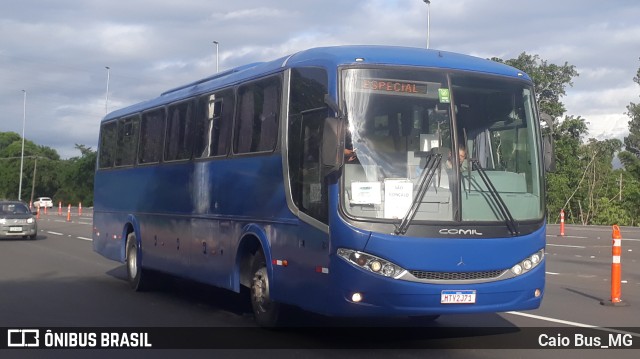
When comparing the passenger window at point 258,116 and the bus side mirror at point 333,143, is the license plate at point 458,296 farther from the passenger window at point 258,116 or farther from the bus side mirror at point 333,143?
the passenger window at point 258,116

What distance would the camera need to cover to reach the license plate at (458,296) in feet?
29.3

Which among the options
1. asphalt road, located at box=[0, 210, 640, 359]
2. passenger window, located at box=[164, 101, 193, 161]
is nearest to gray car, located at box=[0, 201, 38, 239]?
asphalt road, located at box=[0, 210, 640, 359]

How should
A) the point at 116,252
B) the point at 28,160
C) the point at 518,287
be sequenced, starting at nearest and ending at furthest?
the point at 518,287 < the point at 116,252 < the point at 28,160

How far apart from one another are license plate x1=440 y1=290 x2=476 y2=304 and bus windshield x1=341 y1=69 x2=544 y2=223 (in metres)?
0.73

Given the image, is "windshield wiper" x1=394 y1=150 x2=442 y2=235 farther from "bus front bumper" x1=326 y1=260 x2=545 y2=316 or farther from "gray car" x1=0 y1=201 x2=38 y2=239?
"gray car" x1=0 y1=201 x2=38 y2=239

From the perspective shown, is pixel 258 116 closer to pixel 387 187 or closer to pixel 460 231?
pixel 387 187

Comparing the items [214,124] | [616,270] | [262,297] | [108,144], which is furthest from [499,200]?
[108,144]

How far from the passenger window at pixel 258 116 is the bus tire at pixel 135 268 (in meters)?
4.72

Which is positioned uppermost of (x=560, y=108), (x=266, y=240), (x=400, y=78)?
(x=560, y=108)

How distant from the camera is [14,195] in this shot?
120 meters

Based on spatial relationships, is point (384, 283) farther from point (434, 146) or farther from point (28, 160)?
point (28, 160)

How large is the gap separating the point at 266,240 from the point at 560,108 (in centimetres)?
5219

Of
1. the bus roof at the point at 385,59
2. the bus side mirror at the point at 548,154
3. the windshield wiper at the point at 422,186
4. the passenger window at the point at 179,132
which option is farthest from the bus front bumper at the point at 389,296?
the passenger window at the point at 179,132

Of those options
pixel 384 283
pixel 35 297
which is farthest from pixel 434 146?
pixel 35 297
